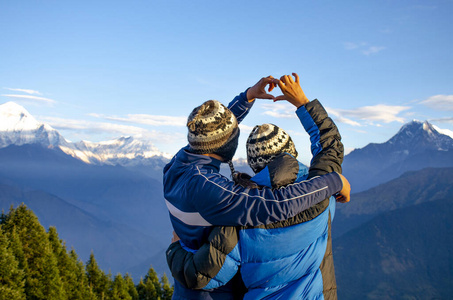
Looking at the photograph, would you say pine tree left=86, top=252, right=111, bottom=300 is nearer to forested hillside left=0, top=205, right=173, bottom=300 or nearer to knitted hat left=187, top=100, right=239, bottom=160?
forested hillside left=0, top=205, right=173, bottom=300

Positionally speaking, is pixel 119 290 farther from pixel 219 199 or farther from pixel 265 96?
pixel 219 199

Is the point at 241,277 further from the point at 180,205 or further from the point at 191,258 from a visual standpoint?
the point at 180,205

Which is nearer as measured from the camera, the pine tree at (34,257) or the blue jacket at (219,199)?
the blue jacket at (219,199)

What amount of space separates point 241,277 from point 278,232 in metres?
0.58

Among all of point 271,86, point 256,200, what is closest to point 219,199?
point 256,200

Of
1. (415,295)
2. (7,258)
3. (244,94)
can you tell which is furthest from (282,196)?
(415,295)

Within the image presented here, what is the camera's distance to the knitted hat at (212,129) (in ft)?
10.6

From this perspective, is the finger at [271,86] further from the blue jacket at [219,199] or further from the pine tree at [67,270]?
the pine tree at [67,270]

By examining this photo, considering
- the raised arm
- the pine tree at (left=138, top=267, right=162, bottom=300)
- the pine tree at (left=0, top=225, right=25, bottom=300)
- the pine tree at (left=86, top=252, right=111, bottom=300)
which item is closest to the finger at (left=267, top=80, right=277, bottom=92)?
the raised arm

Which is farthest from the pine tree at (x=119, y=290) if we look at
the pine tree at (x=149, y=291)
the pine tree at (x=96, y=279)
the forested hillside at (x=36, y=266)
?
the pine tree at (x=149, y=291)

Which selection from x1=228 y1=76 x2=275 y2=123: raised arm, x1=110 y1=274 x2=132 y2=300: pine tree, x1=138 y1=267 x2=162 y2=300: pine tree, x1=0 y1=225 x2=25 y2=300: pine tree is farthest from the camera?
x1=138 y1=267 x2=162 y2=300: pine tree

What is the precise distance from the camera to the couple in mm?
2842

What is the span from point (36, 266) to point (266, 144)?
90.3 ft

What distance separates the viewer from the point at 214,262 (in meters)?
2.87
